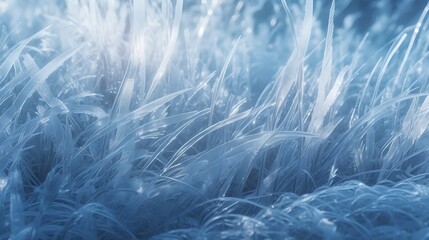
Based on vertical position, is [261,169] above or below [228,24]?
below

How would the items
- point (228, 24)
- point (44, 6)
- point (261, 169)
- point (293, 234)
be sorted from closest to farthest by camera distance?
point (293, 234)
point (261, 169)
point (44, 6)
point (228, 24)

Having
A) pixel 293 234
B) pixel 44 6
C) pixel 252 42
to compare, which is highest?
pixel 44 6

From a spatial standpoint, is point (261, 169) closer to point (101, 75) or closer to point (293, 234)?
point (293, 234)

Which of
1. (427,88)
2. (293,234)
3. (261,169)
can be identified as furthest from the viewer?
(427,88)

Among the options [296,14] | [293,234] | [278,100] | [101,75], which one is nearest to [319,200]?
[293,234]

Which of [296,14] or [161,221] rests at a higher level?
[296,14]

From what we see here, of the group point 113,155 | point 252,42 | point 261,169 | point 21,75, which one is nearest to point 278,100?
point 261,169

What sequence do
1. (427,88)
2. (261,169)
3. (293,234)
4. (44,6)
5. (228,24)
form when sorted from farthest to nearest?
(228,24) < (44,6) < (427,88) < (261,169) < (293,234)

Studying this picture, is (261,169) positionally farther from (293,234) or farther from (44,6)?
(44,6)

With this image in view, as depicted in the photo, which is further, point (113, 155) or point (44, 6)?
point (44, 6)
